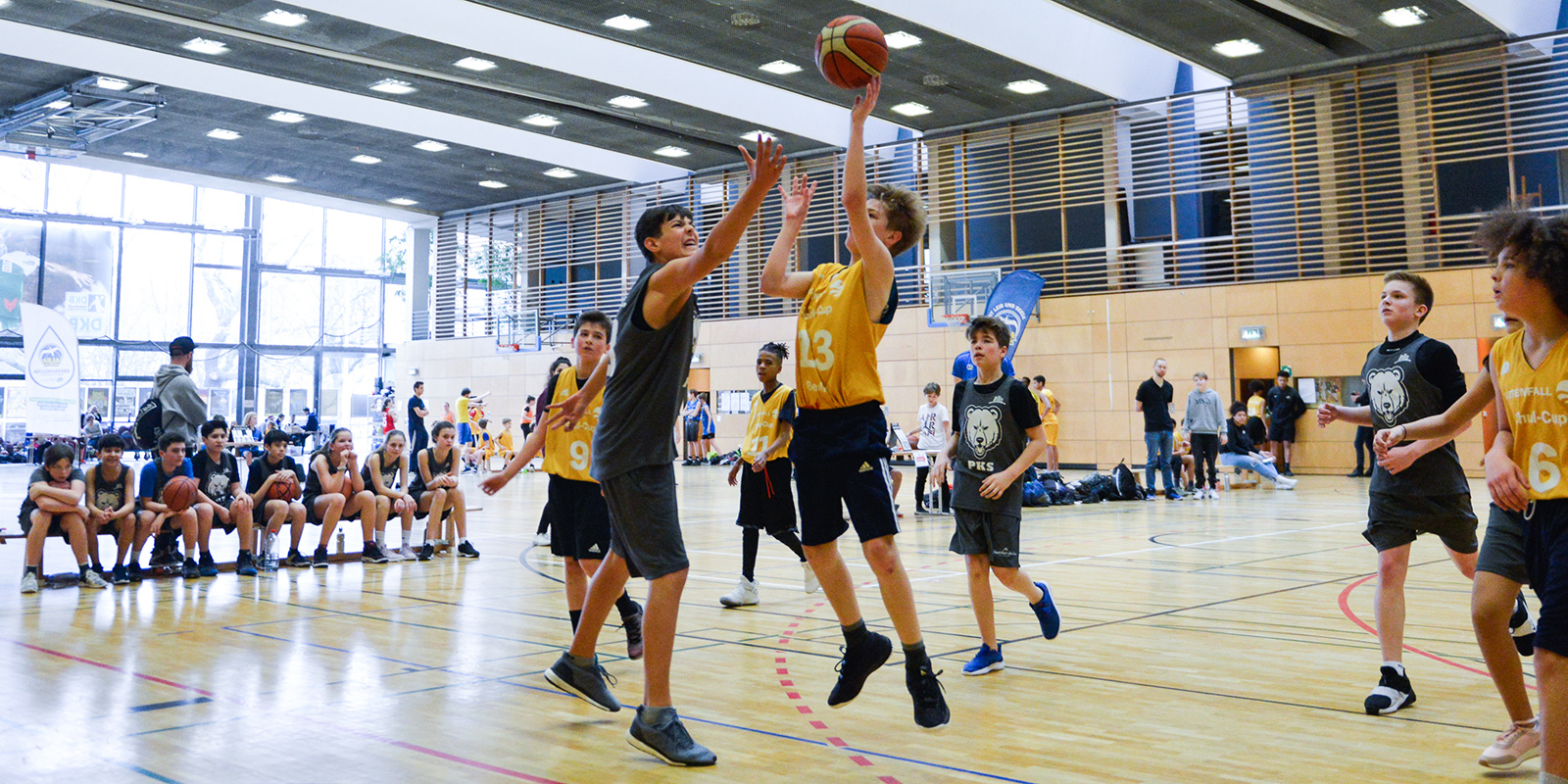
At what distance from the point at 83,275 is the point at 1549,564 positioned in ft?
100

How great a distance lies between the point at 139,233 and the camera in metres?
27.7

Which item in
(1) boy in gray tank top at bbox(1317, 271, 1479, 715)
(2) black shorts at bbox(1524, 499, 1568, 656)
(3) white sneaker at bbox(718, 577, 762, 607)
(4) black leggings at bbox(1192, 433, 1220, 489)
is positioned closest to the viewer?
(2) black shorts at bbox(1524, 499, 1568, 656)

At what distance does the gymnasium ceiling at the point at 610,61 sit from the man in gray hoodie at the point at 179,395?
7.78 m

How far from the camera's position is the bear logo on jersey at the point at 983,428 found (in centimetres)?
473

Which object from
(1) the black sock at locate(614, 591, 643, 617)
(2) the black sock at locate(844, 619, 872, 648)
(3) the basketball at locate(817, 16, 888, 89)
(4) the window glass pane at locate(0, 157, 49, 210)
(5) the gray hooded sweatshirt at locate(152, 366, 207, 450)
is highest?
(4) the window glass pane at locate(0, 157, 49, 210)

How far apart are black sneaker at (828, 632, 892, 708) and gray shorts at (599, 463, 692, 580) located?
24.6 inches

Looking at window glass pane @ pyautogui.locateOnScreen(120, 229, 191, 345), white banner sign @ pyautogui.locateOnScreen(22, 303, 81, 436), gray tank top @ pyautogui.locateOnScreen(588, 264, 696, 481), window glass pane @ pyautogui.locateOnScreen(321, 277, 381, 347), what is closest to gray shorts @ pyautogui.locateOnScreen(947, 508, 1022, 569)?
gray tank top @ pyautogui.locateOnScreen(588, 264, 696, 481)

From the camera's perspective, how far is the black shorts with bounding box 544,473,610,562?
4.65 m

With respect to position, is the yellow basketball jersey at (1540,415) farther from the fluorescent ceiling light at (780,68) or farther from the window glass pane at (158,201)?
the window glass pane at (158,201)

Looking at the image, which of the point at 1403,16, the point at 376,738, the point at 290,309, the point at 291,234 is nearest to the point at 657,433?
the point at 376,738

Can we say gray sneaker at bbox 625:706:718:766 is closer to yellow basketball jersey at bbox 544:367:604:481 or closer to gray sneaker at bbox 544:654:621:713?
gray sneaker at bbox 544:654:621:713

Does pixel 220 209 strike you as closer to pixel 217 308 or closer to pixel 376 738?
pixel 217 308

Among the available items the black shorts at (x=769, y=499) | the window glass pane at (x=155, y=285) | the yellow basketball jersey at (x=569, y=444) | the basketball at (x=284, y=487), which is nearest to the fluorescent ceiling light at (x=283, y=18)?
the basketball at (x=284, y=487)

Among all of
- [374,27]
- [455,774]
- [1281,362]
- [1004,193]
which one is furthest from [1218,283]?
[455,774]
